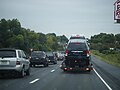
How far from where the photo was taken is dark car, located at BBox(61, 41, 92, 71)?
Result: 2422cm

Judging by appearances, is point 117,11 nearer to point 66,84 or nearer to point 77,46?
point 77,46

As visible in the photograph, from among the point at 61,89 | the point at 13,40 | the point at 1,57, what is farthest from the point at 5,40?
the point at 61,89

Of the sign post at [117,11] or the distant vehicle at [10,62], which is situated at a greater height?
the sign post at [117,11]

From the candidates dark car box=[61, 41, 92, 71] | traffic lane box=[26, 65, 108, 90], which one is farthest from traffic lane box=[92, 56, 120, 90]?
dark car box=[61, 41, 92, 71]

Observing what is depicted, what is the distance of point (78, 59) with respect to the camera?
24.2 metres

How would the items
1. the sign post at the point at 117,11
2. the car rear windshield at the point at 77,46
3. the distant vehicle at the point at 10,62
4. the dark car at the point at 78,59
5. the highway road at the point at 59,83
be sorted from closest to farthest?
the highway road at the point at 59,83 → the distant vehicle at the point at 10,62 → the dark car at the point at 78,59 → the car rear windshield at the point at 77,46 → the sign post at the point at 117,11

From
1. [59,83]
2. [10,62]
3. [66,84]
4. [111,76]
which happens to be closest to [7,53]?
[10,62]

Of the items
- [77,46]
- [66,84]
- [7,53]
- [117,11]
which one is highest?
[117,11]

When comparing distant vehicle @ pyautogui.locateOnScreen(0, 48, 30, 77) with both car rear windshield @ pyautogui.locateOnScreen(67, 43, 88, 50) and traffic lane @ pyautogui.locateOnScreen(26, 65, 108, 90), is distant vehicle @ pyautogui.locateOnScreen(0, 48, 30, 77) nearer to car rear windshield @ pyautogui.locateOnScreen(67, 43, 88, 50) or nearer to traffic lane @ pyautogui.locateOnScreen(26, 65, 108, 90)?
traffic lane @ pyautogui.locateOnScreen(26, 65, 108, 90)

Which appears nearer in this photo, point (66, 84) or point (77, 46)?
point (66, 84)

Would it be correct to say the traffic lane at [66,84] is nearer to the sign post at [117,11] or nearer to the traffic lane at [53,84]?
the traffic lane at [53,84]

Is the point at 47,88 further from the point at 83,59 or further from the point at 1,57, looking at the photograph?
the point at 83,59

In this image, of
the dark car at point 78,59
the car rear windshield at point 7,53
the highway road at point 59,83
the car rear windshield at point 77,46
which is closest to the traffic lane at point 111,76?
the highway road at point 59,83

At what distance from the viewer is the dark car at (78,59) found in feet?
79.5
